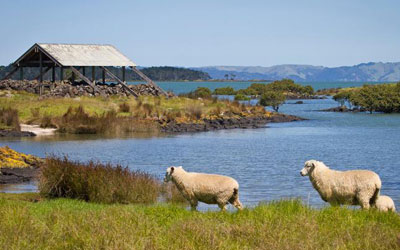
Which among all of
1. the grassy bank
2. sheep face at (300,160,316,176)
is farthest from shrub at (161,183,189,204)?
the grassy bank

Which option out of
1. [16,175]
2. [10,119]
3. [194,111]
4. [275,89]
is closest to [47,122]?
[10,119]

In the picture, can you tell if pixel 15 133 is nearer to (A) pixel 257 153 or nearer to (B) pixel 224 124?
(A) pixel 257 153

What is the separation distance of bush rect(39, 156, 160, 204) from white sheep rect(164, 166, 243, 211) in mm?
2516

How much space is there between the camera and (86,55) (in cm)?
5969

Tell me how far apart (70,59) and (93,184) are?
41.2m

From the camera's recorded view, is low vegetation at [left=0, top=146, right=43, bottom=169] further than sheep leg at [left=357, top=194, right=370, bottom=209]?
Yes

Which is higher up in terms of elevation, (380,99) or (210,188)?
(210,188)

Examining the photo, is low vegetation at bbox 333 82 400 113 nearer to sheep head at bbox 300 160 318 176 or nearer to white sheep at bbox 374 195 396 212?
white sheep at bbox 374 195 396 212

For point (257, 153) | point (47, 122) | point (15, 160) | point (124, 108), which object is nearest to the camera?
point (15, 160)

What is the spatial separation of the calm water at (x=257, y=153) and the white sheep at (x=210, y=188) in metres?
3.74

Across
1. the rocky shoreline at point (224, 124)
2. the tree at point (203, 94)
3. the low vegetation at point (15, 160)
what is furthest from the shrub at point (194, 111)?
the low vegetation at point (15, 160)

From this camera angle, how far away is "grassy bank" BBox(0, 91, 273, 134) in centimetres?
4372

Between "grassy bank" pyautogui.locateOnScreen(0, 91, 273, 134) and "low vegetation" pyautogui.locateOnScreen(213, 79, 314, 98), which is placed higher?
"grassy bank" pyautogui.locateOnScreen(0, 91, 273, 134)

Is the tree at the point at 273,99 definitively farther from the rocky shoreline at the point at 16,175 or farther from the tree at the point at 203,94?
the rocky shoreline at the point at 16,175
